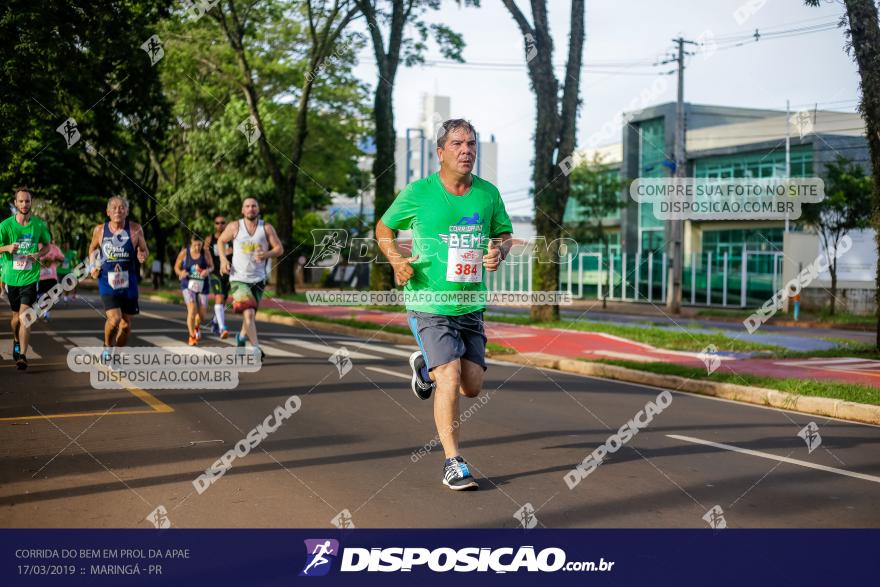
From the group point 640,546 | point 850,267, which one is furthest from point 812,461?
point 850,267

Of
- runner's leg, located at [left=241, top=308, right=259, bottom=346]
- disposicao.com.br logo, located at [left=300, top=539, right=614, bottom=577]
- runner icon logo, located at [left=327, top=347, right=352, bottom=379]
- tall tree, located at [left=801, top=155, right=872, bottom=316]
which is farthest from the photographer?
tall tree, located at [left=801, top=155, right=872, bottom=316]

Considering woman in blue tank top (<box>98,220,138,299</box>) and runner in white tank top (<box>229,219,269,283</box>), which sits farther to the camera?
runner in white tank top (<box>229,219,269,283</box>)

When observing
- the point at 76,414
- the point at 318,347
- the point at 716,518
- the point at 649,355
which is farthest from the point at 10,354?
the point at 716,518

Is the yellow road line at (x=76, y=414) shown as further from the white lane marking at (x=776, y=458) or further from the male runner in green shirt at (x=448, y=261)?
the white lane marking at (x=776, y=458)

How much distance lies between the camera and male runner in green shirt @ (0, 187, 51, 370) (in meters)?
10.6

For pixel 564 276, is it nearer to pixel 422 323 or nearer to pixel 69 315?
pixel 69 315

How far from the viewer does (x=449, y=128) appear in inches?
217

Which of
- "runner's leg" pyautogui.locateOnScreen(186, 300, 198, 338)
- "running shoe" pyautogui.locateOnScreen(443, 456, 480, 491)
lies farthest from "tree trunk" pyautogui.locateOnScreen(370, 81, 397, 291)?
"running shoe" pyautogui.locateOnScreen(443, 456, 480, 491)

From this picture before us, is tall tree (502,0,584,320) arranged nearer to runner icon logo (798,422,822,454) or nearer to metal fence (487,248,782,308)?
metal fence (487,248,782,308)

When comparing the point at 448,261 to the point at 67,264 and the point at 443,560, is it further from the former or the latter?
the point at 67,264

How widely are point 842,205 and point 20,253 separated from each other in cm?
2471

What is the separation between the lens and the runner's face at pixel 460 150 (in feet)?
17.9

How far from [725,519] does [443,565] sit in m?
1.68

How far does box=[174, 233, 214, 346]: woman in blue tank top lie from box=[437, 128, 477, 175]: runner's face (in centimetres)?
974
